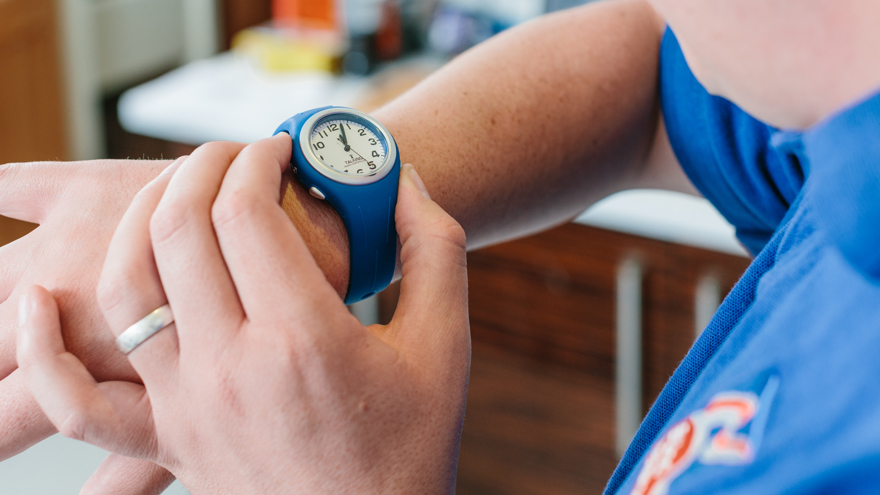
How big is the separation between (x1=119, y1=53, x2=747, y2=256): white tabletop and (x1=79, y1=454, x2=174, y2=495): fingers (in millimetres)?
1200

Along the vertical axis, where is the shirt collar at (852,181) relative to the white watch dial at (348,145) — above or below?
above

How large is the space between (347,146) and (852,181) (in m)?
0.38

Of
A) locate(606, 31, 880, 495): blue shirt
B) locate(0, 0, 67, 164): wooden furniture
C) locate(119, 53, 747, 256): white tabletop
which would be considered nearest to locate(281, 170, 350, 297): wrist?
locate(606, 31, 880, 495): blue shirt

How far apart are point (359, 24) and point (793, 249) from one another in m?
1.74

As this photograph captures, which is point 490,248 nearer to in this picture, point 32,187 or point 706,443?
point 32,187

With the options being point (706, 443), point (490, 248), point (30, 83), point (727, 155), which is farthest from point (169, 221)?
point (30, 83)

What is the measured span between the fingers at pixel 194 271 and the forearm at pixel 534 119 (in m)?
0.26

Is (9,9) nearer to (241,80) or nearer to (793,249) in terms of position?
(241,80)

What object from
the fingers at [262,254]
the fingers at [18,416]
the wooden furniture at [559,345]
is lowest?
→ the wooden furniture at [559,345]

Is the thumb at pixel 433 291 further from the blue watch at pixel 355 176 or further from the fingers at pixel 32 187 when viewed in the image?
the fingers at pixel 32 187

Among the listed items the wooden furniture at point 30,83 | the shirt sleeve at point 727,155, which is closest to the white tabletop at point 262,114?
the wooden furniture at point 30,83

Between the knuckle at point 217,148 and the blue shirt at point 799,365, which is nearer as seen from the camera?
the blue shirt at point 799,365

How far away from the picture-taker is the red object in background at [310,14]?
2.26m

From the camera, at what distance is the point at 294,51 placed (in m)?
2.10
